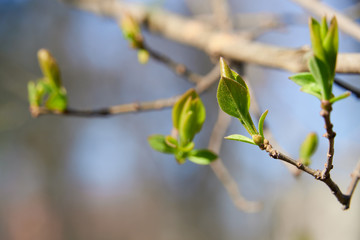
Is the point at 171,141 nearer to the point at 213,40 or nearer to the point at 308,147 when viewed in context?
the point at 308,147

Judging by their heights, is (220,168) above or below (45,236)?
above

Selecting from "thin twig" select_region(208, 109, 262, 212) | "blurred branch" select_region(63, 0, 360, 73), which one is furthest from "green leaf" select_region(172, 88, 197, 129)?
"thin twig" select_region(208, 109, 262, 212)

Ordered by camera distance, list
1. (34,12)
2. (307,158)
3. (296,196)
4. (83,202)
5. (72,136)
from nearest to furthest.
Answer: (307,158) < (296,196) < (34,12) < (72,136) < (83,202)

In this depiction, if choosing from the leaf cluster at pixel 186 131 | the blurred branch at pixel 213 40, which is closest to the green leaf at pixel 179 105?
the leaf cluster at pixel 186 131

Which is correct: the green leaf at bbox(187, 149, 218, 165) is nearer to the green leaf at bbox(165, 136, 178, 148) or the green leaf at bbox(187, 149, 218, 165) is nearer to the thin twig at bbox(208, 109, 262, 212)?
the green leaf at bbox(165, 136, 178, 148)

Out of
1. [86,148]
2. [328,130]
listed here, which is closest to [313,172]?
[328,130]

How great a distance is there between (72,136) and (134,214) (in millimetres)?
1865

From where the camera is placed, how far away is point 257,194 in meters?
2.74

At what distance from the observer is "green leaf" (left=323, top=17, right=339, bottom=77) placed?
175mm

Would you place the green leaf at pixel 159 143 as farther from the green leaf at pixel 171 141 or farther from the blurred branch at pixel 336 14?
the blurred branch at pixel 336 14

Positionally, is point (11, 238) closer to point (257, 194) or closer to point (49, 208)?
point (49, 208)

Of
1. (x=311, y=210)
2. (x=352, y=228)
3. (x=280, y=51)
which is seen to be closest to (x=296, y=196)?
(x=311, y=210)

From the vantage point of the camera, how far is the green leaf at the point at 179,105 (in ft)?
0.96

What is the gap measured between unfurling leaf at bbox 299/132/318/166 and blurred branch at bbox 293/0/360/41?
13 centimetres
